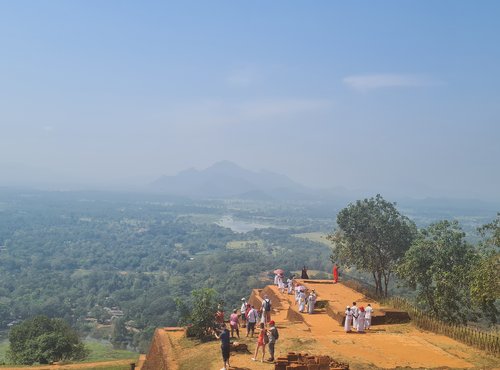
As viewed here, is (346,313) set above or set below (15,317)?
above

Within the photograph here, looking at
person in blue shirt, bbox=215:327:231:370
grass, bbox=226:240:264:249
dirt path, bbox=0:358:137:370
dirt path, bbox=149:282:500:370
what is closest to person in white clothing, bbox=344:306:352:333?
dirt path, bbox=149:282:500:370

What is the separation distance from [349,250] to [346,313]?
9.38m

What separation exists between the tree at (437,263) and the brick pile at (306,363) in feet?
32.0

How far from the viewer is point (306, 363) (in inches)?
452

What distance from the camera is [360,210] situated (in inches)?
1050

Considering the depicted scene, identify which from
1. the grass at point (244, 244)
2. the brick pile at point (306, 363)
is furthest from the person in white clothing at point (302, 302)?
the grass at point (244, 244)

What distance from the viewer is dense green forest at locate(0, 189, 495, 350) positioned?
222 feet

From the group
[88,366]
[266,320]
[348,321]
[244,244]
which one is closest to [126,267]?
[244,244]

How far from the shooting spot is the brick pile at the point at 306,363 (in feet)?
37.1

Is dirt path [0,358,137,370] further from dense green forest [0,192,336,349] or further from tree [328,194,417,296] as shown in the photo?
dense green forest [0,192,336,349]

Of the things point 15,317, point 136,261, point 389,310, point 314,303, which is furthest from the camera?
point 136,261

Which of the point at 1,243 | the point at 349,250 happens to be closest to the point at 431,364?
the point at 349,250

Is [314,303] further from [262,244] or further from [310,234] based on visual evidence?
[310,234]

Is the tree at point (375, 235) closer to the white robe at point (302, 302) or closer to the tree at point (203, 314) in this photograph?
the white robe at point (302, 302)
